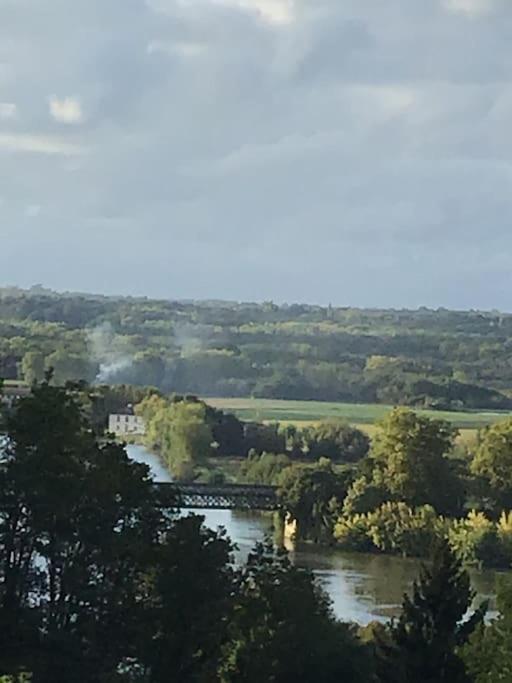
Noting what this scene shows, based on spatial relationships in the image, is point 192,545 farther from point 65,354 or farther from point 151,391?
point 65,354

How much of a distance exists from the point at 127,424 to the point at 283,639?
36291 mm

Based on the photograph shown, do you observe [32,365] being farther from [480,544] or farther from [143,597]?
[143,597]

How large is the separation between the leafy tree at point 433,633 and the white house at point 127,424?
31834 millimetres

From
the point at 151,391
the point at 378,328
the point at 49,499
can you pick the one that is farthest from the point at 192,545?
the point at 378,328

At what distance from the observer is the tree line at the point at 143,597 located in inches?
634

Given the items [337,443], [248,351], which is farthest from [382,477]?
[248,351]

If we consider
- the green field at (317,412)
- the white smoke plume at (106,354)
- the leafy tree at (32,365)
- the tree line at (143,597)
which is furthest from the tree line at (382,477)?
the tree line at (143,597)

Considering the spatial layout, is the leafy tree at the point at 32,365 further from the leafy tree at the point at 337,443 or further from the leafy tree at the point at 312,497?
the leafy tree at the point at 312,497

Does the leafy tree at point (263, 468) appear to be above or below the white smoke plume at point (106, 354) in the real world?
below

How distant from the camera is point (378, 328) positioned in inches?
4611

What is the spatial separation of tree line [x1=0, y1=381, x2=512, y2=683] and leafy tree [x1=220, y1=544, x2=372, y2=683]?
14 millimetres

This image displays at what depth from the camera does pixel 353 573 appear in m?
34.6

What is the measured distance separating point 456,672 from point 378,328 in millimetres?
101022

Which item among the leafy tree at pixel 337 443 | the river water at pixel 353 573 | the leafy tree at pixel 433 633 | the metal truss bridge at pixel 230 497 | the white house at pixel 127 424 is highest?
the leafy tree at pixel 433 633
